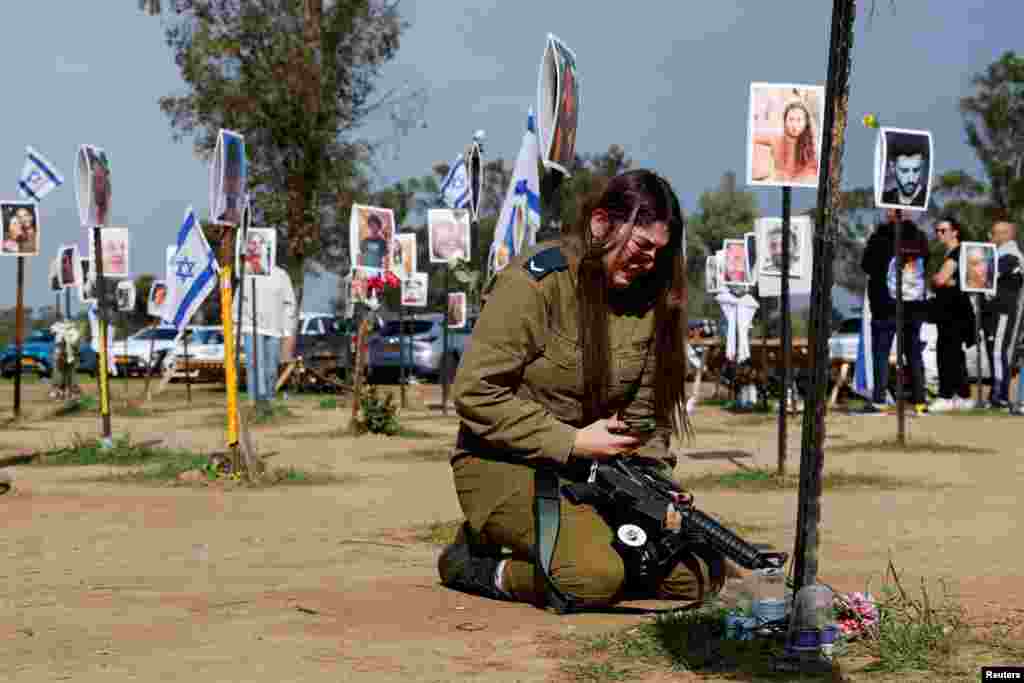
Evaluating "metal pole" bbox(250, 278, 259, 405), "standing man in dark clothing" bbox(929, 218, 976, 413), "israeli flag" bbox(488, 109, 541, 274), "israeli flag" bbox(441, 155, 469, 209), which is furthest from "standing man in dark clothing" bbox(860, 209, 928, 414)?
"israeli flag" bbox(488, 109, 541, 274)

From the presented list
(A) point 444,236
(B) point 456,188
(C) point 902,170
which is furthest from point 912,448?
(A) point 444,236

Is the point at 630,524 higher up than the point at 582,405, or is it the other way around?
the point at 582,405

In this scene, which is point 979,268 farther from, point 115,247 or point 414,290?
point 115,247

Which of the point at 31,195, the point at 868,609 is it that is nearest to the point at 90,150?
the point at 31,195

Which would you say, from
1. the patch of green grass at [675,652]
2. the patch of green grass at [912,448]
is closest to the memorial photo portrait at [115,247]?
the patch of green grass at [912,448]

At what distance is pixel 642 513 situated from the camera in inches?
209

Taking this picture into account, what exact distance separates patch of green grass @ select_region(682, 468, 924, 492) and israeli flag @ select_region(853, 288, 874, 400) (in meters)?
7.30

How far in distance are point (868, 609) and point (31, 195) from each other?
→ 14.9 m

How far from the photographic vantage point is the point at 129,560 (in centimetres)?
677

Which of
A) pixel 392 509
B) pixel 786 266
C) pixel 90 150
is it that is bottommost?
pixel 392 509

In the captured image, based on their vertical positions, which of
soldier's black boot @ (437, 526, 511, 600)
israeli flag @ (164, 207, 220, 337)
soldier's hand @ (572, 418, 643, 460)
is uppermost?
israeli flag @ (164, 207, 220, 337)

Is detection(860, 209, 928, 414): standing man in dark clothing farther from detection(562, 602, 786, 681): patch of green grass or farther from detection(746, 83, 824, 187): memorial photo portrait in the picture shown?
detection(562, 602, 786, 681): patch of green grass

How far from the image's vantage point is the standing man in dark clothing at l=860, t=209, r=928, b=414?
1666cm

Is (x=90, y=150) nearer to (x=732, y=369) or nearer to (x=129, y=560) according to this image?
(x=129, y=560)
